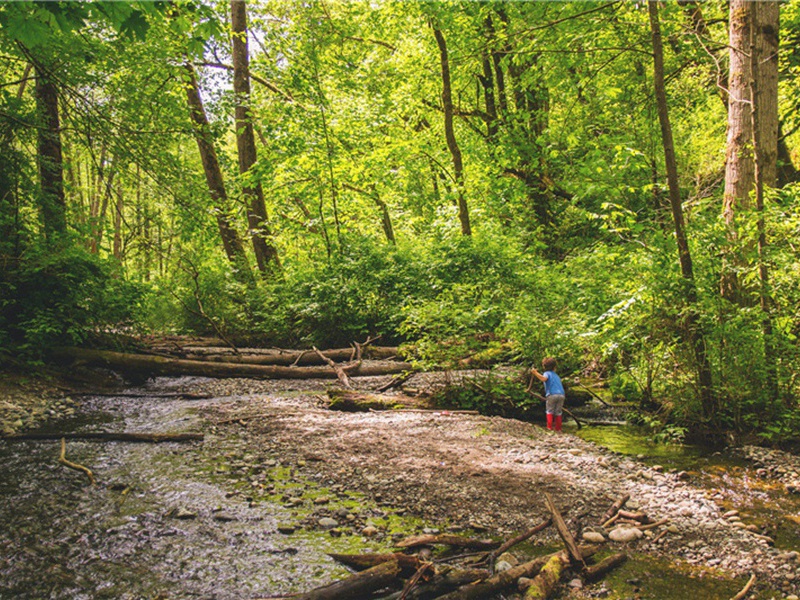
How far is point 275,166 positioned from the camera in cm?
1736

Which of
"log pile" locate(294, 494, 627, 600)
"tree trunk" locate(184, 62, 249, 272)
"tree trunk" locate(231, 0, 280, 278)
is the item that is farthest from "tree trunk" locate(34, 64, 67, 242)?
"log pile" locate(294, 494, 627, 600)

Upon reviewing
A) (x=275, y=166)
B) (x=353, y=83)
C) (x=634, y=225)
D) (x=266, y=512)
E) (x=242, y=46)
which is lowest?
(x=266, y=512)

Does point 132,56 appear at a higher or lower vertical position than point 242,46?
lower

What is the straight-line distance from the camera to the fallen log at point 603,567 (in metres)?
3.55

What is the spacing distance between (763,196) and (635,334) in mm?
2478

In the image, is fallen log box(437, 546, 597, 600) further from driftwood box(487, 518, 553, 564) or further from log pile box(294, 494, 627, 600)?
driftwood box(487, 518, 553, 564)

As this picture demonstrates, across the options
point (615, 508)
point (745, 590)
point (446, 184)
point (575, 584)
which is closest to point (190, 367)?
point (615, 508)

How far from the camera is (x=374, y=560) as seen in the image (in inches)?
141

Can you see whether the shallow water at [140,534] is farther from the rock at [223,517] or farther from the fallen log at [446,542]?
the fallen log at [446,542]

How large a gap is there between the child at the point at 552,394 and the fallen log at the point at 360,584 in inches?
194

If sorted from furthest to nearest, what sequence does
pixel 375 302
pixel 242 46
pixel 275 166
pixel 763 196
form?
1. pixel 242 46
2. pixel 275 166
3. pixel 375 302
4. pixel 763 196

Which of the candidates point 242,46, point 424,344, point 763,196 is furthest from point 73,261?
point 242,46

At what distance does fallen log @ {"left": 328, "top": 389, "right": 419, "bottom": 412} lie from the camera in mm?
8484

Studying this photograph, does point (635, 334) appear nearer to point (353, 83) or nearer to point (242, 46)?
point (353, 83)
